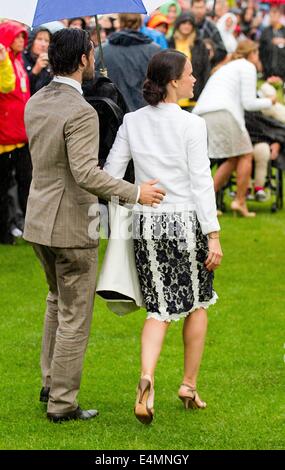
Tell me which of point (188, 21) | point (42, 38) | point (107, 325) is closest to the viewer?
point (107, 325)

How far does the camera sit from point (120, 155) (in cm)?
608

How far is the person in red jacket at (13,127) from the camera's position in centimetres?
1108

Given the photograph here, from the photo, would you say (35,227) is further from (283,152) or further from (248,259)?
(283,152)

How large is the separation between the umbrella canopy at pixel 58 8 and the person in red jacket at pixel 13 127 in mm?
4496

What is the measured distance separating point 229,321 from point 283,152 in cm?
593

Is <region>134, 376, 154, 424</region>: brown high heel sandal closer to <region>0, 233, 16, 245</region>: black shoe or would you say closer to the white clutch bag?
the white clutch bag

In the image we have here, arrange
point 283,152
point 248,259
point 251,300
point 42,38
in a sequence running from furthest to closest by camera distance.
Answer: point 283,152, point 42,38, point 248,259, point 251,300

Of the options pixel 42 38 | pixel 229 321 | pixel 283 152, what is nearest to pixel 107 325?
pixel 229 321

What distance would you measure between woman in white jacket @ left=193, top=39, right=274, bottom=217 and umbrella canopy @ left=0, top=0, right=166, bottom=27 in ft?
21.2

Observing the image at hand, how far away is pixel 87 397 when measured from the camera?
265 inches

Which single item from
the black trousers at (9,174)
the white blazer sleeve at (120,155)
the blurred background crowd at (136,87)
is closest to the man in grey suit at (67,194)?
the white blazer sleeve at (120,155)

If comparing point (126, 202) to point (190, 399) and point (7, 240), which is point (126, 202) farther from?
point (7, 240)

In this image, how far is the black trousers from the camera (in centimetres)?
1170

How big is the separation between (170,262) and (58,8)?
5.06 ft
